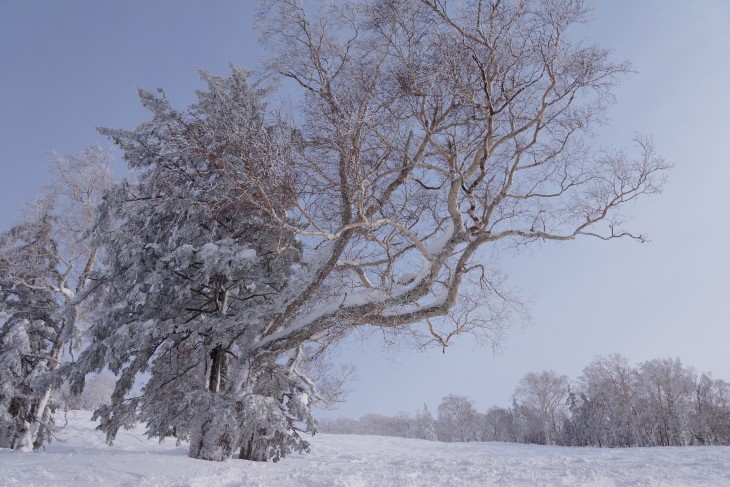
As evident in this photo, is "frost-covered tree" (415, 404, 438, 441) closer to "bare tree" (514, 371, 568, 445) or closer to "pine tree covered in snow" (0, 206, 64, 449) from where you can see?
"bare tree" (514, 371, 568, 445)

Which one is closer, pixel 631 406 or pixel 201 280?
pixel 201 280

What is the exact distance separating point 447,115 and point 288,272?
5.03 m

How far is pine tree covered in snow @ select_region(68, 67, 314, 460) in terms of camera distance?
786 cm

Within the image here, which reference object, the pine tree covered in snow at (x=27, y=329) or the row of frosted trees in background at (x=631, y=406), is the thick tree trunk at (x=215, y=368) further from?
the row of frosted trees in background at (x=631, y=406)

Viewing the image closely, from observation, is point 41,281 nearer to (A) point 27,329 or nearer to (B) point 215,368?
(A) point 27,329

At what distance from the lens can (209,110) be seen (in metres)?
10.1

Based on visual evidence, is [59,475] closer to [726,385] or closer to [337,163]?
[337,163]

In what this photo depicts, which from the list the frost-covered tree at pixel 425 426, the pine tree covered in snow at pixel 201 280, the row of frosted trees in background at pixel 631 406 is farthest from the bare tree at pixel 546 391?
the pine tree covered in snow at pixel 201 280

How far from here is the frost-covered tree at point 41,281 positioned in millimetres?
13211

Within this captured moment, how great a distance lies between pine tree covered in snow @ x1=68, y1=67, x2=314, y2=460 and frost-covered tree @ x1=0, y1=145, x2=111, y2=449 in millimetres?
5524

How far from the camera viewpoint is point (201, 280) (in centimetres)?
828

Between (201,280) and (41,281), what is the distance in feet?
33.3

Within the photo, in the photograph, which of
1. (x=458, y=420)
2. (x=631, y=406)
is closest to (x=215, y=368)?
(x=631, y=406)

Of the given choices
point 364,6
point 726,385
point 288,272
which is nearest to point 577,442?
point 726,385
